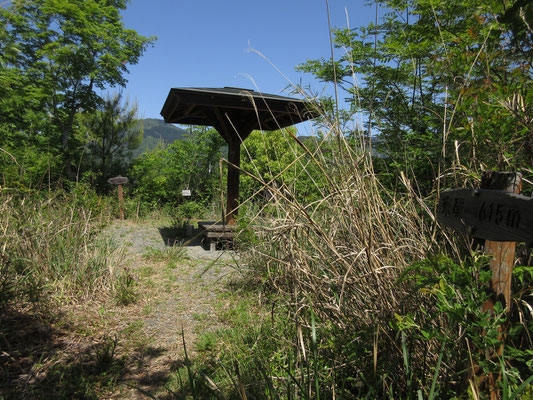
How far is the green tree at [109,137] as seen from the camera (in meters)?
15.0

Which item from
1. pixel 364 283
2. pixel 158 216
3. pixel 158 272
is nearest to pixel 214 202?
pixel 158 216

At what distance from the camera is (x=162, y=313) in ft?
11.8

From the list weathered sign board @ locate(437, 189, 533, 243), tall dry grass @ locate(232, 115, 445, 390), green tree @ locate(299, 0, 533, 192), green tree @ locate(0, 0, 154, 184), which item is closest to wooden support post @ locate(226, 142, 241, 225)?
green tree @ locate(299, 0, 533, 192)

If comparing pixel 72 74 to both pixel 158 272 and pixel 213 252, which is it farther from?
pixel 158 272

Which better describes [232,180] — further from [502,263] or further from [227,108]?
[502,263]

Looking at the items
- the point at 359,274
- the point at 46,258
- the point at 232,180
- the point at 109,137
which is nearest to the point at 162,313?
the point at 46,258

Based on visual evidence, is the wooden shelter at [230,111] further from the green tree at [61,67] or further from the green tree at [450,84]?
the green tree at [61,67]

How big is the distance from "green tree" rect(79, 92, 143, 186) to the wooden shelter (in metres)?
8.32

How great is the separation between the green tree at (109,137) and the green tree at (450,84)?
11.6m

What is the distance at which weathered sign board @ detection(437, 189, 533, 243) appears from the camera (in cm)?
94

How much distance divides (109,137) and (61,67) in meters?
3.23

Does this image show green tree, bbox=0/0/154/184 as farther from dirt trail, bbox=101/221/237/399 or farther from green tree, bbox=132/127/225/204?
dirt trail, bbox=101/221/237/399

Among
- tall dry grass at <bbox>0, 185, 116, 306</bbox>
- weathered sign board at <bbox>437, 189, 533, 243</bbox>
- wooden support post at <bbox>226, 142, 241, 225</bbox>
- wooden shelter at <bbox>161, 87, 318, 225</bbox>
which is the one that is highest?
Result: wooden shelter at <bbox>161, 87, 318, 225</bbox>

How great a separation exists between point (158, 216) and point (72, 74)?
7.53 metres
